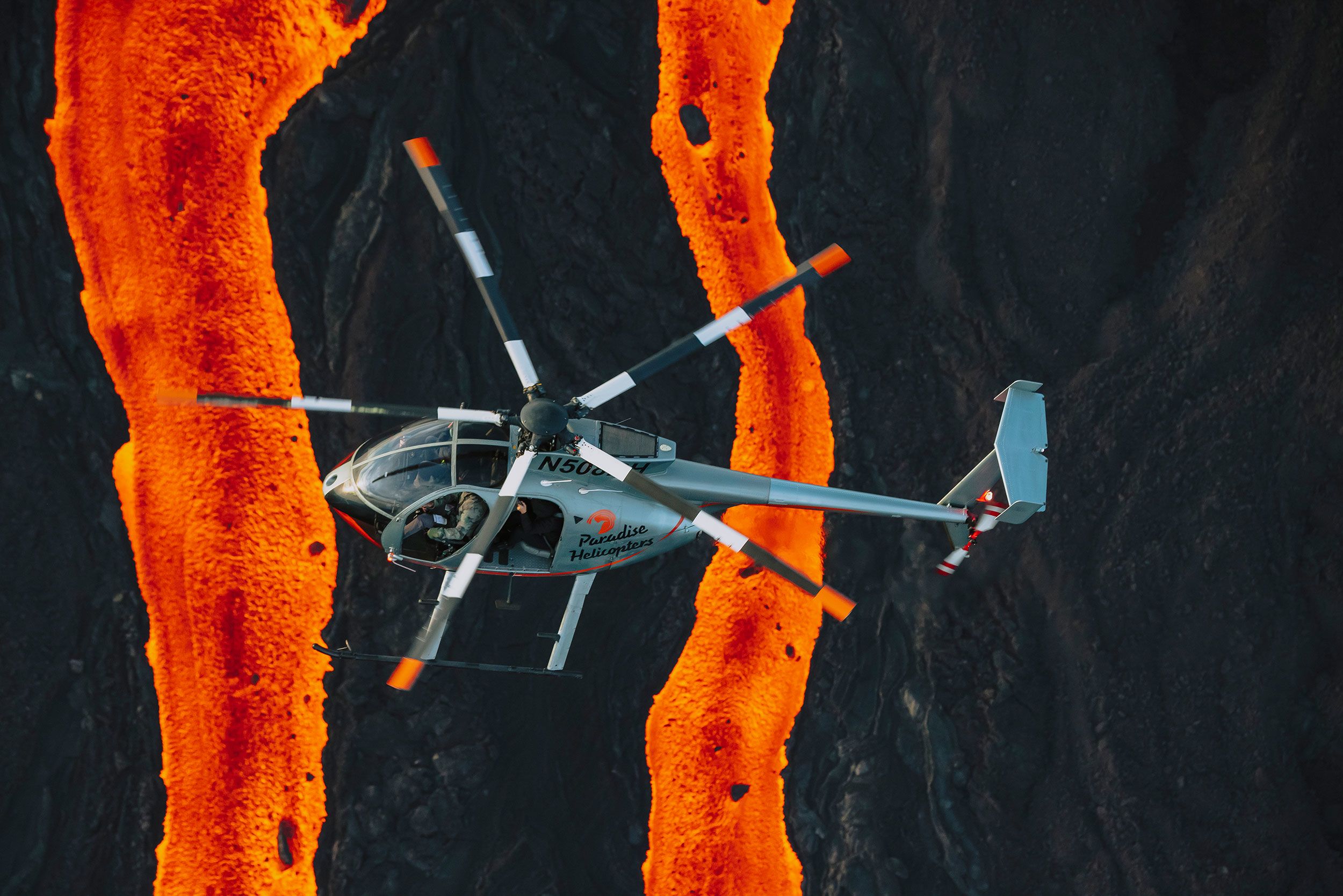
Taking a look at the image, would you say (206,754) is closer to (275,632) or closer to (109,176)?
(275,632)

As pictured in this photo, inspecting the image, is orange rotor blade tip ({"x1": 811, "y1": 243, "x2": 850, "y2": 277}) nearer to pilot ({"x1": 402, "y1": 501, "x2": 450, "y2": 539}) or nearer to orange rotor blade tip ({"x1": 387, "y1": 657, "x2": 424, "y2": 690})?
pilot ({"x1": 402, "y1": 501, "x2": 450, "y2": 539})

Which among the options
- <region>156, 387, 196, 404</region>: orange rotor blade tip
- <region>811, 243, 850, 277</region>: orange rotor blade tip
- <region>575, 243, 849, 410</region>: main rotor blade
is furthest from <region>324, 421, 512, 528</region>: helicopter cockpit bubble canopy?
<region>811, 243, 850, 277</region>: orange rotor blade tip

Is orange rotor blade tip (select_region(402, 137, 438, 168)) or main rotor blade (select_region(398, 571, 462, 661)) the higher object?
orange rotor blade tip (select_region(402, 137, 438, 168))

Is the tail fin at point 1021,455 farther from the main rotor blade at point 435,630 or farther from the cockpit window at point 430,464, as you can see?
the main rotor blade at point 435,630

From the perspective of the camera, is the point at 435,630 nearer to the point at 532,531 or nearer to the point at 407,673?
the point at 407,673

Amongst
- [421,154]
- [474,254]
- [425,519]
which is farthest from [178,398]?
[421,154]

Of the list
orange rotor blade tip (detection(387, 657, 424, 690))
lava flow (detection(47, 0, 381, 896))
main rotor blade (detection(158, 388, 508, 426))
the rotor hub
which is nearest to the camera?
orange rotor blade tip (detection(387, 657, 424, 690))
